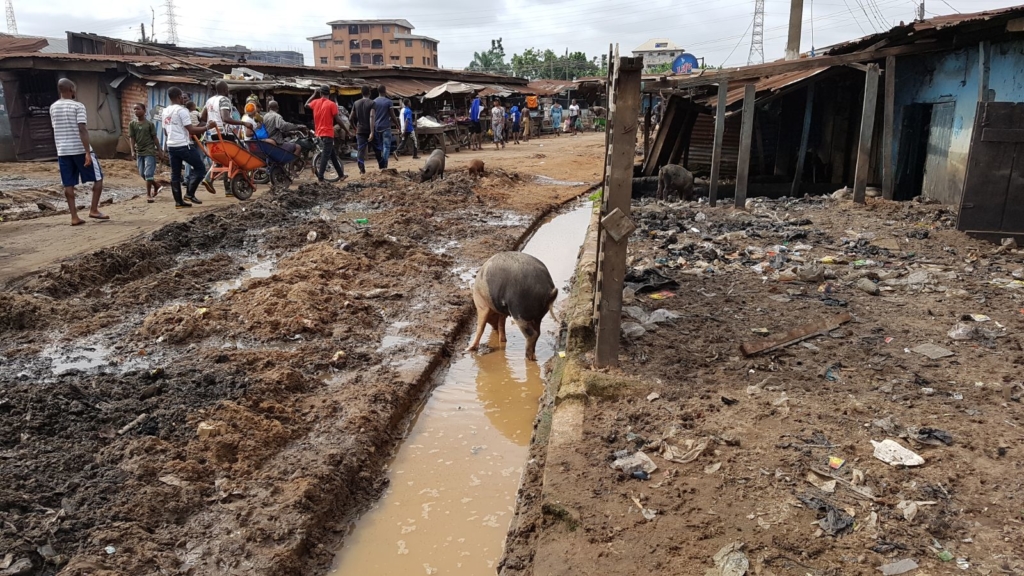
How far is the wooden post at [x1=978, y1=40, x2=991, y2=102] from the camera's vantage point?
834 cm

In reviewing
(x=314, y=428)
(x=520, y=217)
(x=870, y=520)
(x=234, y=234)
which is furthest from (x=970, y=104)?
(x=234, y=234)

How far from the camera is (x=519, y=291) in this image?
5.09 meters

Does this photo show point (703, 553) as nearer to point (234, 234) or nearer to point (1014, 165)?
point (1014, 165)

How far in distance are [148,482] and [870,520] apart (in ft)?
10.9

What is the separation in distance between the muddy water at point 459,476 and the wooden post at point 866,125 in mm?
6585

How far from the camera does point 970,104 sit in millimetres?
8883

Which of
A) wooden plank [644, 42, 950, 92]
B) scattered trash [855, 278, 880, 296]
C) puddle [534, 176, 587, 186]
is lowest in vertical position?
scattered trash [855, 278, 880, 296]

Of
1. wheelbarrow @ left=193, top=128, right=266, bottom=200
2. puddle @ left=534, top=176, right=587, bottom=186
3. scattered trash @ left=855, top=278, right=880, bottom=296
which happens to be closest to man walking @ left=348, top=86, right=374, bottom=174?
wheelbarrow @ left=193, top=128, right=266, bottom=200

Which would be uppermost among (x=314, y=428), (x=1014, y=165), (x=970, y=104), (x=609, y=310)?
(x=970, y=104)

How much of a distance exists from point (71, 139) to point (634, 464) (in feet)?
27.3

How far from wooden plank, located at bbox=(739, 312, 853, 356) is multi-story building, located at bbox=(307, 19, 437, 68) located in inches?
3004

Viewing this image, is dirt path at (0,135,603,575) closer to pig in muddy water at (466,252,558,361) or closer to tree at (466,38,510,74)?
pig in muddy water at (466,252,558,361)

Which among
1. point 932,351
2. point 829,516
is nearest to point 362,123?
point 932,351

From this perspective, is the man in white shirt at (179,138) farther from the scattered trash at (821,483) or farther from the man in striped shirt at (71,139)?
the scattered trash at (821,483)
